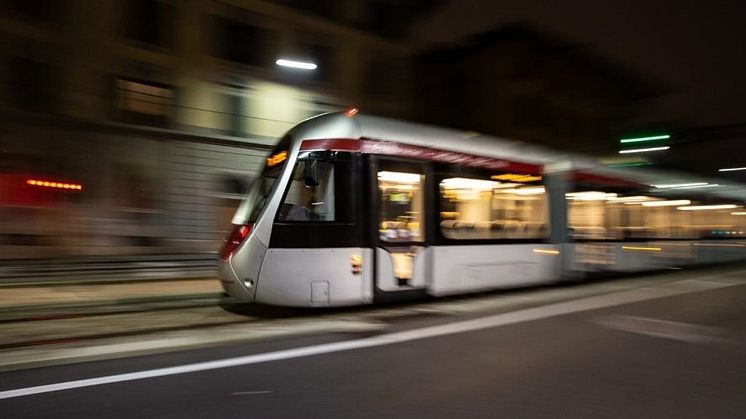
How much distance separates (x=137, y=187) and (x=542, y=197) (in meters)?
14.0

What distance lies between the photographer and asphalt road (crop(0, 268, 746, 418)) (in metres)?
4.61

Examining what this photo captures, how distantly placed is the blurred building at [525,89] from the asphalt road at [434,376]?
27.7 metres

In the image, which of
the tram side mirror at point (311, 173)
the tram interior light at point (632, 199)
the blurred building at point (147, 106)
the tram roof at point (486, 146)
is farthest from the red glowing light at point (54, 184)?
the tram interior light at point (632, 199)

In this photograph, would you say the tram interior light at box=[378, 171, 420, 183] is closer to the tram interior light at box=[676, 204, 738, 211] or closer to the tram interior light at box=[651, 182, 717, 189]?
the tram interior light at box=[651, 182, 717, 189]

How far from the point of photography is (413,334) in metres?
7.46

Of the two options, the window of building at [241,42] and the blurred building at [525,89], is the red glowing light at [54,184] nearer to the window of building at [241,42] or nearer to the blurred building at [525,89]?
the window of building at [241,42]

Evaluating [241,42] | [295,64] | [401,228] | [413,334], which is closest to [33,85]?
[241,42]

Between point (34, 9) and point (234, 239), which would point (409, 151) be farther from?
point (34, 9)

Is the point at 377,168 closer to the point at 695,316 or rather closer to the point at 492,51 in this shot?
the point at 695,316

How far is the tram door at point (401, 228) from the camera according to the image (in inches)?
347

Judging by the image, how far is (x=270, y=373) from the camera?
5570 millimetres

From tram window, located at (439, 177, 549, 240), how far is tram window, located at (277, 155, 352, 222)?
76.4 inches

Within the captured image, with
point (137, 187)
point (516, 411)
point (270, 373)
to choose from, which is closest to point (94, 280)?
point (137, 187)

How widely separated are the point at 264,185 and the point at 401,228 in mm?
2201
